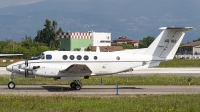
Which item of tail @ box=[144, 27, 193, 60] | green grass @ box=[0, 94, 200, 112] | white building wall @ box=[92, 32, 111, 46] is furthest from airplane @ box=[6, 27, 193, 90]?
white building wall @ box=[92, 32, 111, 46]

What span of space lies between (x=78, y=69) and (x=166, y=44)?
6699 millimetres

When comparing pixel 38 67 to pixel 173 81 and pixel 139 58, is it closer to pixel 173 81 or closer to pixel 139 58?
pixel 139 58

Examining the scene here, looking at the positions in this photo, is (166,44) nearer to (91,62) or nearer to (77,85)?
(91,62)

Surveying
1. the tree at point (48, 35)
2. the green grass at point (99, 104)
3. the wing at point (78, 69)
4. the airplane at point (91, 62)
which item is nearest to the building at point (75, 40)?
the tree at point (48, 35)

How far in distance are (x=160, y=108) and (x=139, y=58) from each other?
10.8 m

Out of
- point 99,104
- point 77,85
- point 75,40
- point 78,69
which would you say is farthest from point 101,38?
point 99,104

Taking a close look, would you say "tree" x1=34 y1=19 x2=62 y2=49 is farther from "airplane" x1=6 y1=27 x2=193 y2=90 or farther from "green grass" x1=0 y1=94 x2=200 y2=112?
"green grass" x1=0 y1=94 x2=200 y2=112

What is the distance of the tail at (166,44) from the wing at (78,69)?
4734 millimetres

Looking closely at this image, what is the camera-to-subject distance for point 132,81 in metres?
32.7

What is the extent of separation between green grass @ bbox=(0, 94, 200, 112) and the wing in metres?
4.89

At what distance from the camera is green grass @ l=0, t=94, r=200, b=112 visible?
59.2 feet

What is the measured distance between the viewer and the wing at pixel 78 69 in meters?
26.7

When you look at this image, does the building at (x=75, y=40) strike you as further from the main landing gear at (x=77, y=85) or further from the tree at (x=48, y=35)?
the main landing gear at (x=77, y=85)

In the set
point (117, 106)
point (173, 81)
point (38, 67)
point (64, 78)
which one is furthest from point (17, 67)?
point (173, 81)
